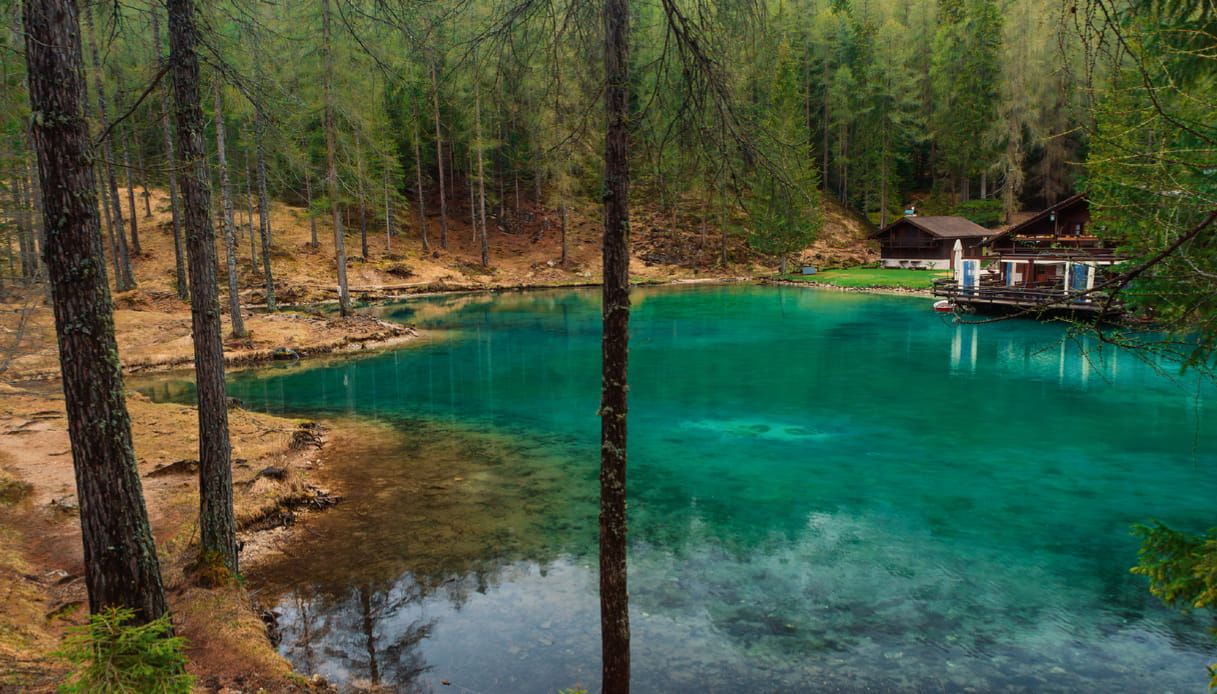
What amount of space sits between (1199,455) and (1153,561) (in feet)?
43.1

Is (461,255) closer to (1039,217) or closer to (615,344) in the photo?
(1039,217)

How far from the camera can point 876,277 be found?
207 ft

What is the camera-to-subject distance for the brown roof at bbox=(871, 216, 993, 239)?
6475 centimetres

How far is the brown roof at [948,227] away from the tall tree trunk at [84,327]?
68.0 meters

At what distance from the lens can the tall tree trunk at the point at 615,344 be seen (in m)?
5.82

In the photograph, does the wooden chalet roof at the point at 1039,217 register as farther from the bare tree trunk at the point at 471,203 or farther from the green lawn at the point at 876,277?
the bare tree trunk at the point at 471,203

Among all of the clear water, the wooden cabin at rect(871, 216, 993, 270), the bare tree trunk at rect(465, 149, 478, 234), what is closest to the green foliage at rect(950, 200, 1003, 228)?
the wooden cabin at rect(871, 216, 993, 270)

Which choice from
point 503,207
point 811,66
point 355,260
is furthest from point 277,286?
point 811,66

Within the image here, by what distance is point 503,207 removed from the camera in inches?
2869

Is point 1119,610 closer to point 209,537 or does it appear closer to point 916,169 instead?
point 209,537

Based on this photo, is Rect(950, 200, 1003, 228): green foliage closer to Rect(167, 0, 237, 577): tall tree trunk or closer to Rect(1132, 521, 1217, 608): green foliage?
Rect(1132, 521, 1217, 608): green foliage

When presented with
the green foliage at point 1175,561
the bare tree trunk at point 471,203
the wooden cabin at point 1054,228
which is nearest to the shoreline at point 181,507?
the green foliage at point 1175,561

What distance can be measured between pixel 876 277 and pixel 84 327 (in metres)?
63.8

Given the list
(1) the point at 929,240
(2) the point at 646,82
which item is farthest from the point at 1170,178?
(1) the point at 929,240
